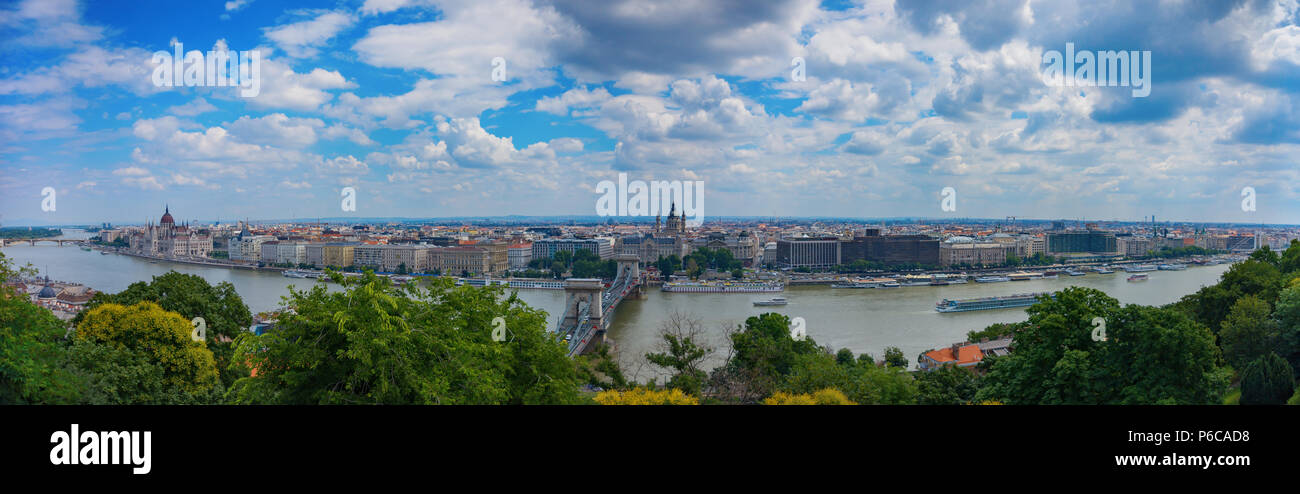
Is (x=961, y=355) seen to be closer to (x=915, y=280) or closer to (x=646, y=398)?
(x=646, y=398)

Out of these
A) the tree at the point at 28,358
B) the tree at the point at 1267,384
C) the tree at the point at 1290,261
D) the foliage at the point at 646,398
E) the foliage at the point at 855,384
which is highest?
the tree at the point at 1290,261

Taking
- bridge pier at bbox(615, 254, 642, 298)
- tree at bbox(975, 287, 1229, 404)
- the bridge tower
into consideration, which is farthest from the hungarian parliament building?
tree at bbox(975, 287, 1229, 404)

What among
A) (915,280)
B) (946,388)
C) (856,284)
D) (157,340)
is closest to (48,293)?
(157,340)

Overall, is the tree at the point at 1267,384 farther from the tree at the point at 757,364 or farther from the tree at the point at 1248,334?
the tree at the point at 757,364

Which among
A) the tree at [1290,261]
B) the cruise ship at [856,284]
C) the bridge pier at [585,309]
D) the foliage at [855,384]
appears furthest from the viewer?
the cruise ship at [856,284]

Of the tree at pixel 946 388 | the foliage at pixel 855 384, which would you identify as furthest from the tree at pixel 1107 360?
the foliage at pixel 855 384
